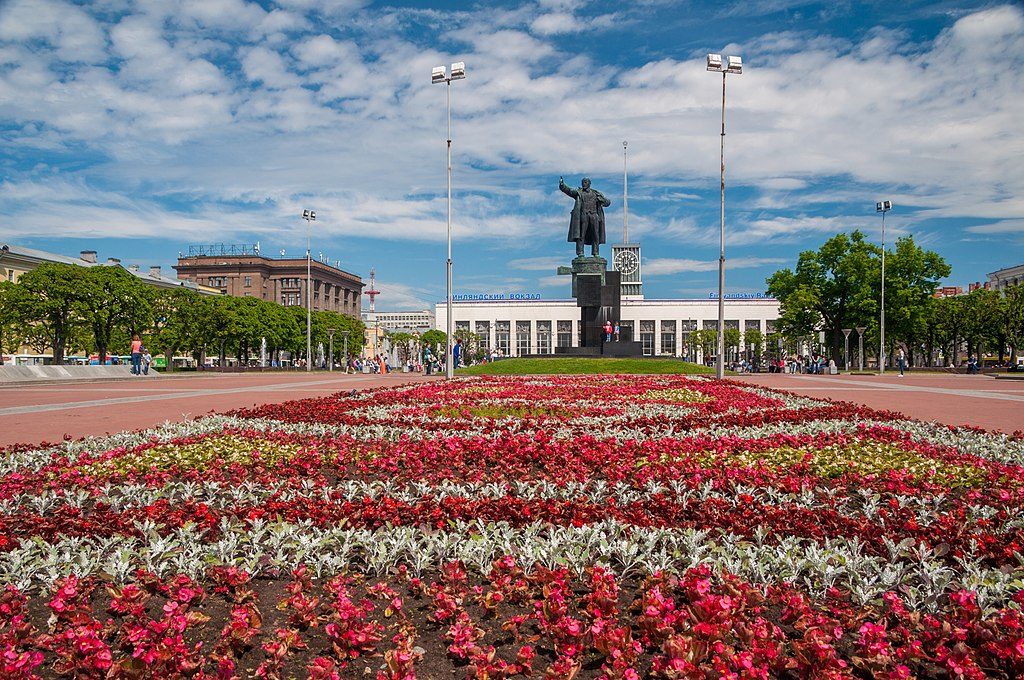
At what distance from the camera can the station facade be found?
116m

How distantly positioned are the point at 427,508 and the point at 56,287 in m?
53.2

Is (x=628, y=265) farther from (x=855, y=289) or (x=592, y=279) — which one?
(x=592, y=279)

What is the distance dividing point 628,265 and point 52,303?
87244 millimetres

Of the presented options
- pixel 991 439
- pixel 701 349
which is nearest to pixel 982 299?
pixel 701 349

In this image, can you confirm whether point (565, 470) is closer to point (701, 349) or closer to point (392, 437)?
point (392, 437)

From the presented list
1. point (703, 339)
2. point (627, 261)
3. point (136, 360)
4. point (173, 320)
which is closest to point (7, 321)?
point (173, 320)

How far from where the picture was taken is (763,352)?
4006 inches

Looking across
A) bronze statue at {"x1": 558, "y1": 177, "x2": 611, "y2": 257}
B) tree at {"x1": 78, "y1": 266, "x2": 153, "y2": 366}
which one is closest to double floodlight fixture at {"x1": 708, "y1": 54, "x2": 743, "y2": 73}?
bronze statue at {"x1": 558, "y1": 177, "x2": 611, "y2": 257}

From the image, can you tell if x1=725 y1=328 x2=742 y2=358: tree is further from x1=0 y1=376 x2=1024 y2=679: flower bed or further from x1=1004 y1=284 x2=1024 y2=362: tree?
x1=0 y1=376 x2=1024 y2=679: flower bed

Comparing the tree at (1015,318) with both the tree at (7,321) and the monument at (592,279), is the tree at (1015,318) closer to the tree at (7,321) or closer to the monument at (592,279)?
the monument at (592,279)

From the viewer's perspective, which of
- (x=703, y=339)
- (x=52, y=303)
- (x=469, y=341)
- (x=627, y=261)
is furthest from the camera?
(x=627, y=261)

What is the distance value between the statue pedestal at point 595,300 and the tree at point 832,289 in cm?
2038

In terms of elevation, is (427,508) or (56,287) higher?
(56,287)

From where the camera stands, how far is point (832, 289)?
177 ft
